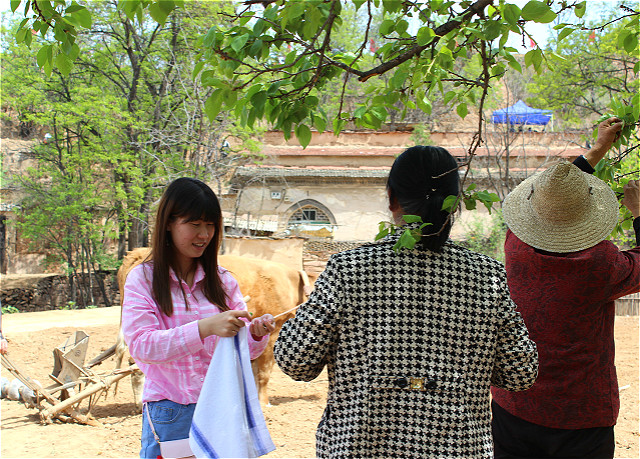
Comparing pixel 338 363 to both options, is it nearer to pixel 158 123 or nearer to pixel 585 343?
pixel 585 343

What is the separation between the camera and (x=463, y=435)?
1.71m

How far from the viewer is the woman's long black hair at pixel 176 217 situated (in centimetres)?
232

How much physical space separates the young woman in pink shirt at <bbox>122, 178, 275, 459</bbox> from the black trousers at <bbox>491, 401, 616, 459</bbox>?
1123 millimetres

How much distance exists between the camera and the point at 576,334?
7.88 feet

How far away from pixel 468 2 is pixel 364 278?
5.80 feet

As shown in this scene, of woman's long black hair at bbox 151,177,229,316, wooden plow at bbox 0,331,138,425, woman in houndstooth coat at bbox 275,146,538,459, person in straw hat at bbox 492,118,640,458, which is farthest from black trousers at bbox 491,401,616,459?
wooden plow at bbox 0,331,138,425

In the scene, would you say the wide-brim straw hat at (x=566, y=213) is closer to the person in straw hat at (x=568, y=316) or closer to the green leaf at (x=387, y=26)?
the person in straw hat at (x=568, y=316)

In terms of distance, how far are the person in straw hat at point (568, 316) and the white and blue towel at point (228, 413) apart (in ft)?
3.70

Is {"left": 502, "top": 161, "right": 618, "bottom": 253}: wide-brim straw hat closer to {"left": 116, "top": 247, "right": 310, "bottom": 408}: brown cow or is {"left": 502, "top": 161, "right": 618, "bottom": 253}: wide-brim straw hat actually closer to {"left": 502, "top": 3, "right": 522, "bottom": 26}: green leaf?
{"left": 502, "top": 3, "right": 522, "bottom": 26}: green leaf

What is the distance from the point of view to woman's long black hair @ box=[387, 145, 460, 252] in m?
1.82

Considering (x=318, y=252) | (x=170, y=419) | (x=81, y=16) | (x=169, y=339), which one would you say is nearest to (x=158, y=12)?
(x=81, y=16)

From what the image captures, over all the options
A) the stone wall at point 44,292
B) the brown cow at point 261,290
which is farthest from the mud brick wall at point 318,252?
the brown cow at point 261,290

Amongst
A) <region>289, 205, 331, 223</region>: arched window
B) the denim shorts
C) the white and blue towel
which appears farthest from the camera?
<region>289, 205, 331, 223</region>: arched window

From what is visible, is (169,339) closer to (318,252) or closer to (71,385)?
(71,385)
